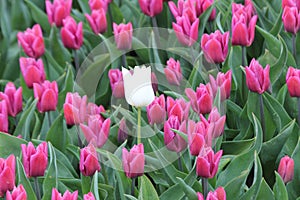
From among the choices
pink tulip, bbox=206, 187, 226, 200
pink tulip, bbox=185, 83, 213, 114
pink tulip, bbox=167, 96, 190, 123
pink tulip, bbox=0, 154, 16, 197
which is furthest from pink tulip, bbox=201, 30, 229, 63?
pink tulip, bbox=0, 154, 16, 197

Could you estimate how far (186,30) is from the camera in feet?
8.22

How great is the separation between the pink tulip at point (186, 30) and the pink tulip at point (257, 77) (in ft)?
1.13

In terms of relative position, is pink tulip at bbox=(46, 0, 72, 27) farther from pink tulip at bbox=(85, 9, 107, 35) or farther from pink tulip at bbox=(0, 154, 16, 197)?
pink tulip at bbox=(0, 154, 16, 197)

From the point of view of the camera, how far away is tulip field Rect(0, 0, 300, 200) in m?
1.99

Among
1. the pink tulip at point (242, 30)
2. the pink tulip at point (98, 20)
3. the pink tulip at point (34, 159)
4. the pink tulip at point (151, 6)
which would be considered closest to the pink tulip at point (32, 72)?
the pink tulip at point (98, 20)

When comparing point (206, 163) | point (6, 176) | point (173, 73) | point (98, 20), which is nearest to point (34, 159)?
point (6, 176)

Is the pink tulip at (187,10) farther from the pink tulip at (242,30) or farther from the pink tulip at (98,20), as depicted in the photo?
the pink tulip at (98,20)

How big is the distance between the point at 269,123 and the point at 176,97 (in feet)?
1.00

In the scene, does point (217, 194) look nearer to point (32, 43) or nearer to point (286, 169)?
point (286, 169)

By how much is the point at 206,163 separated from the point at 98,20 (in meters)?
1.10

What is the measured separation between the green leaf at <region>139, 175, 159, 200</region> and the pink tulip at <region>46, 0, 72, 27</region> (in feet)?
4.04

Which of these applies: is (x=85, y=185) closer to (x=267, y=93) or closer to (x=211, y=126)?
(x=211, y=126)

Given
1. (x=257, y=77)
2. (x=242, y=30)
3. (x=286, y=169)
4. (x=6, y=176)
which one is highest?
(x=242, y=30)

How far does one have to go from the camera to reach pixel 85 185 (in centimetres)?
210
